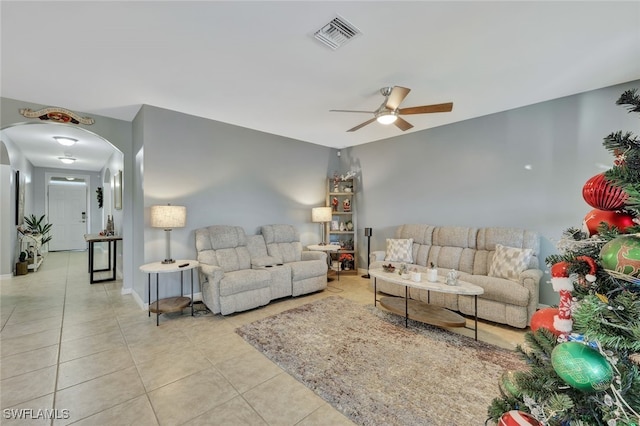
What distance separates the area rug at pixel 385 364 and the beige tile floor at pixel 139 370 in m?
0.17

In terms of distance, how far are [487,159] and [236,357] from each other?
4278 mm

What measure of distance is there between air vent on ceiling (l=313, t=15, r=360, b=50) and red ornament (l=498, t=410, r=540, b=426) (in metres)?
2.49

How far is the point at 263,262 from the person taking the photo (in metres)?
4.20

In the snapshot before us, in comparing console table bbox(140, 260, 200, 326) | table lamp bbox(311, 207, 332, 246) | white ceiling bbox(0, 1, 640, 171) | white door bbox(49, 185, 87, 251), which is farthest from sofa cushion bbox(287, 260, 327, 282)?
white door bbox(49, 185, 87, 251)

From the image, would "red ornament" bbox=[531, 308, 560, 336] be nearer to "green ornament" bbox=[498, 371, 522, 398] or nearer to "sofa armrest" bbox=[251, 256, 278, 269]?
"green ornament" bbox=[498, 371, 522, 398]

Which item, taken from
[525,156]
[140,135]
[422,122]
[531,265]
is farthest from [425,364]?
[140,135]

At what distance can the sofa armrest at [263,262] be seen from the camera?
4078 mm

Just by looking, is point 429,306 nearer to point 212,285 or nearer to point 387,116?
point 387,116

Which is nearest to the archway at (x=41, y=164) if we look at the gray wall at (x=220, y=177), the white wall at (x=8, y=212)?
the white wall at (x=8, y=212)

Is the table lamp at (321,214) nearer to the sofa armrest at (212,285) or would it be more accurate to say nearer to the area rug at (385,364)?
the area rug at (385,364)

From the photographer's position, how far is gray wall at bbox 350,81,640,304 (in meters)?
3.25

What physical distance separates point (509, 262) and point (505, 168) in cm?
141

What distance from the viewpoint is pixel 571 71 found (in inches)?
108

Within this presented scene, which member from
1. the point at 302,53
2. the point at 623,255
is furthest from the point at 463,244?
the point at 623,255
